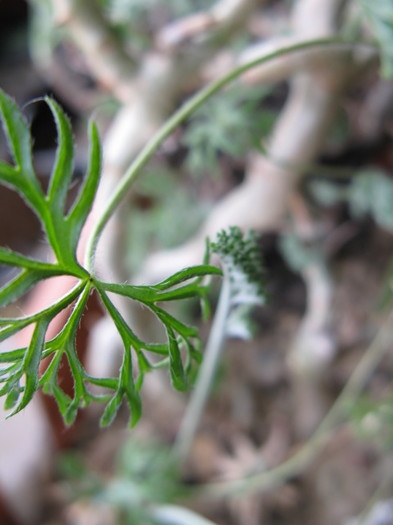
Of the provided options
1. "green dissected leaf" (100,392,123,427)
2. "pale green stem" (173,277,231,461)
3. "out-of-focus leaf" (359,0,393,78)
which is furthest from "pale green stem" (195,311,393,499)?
"green dissected leaf" (100,392,123,427)

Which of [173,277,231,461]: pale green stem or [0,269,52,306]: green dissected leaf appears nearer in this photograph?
[0,269,52,306]: green dissected leaf

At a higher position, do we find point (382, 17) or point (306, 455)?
point (382, 17)

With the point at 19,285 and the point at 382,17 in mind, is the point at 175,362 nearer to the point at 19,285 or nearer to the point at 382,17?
the point at 19,285

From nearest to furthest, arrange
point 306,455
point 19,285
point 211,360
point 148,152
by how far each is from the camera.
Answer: point 19,285
point 148,152
point 211,360
point 306,455

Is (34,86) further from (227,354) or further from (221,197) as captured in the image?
(227,354)

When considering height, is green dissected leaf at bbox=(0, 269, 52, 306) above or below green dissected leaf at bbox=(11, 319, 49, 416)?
above

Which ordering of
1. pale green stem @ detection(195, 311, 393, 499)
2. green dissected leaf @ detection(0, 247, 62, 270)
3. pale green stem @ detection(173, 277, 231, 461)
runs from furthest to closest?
pale green stem @ detection(195, 311, 393, 499), pale green stem @ detection(173, 277, 231, 461), green dissected leaf @ detection(0, 247, 62, 270)

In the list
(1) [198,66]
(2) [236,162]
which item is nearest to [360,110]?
(2) [236,162]

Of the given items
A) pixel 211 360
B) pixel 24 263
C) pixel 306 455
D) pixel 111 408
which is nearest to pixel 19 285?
pixel 24 263

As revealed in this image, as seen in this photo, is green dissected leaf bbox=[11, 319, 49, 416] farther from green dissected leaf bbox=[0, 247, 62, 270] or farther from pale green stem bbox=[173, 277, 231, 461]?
pale green stem bbox=[173, 277, 231, 461]
